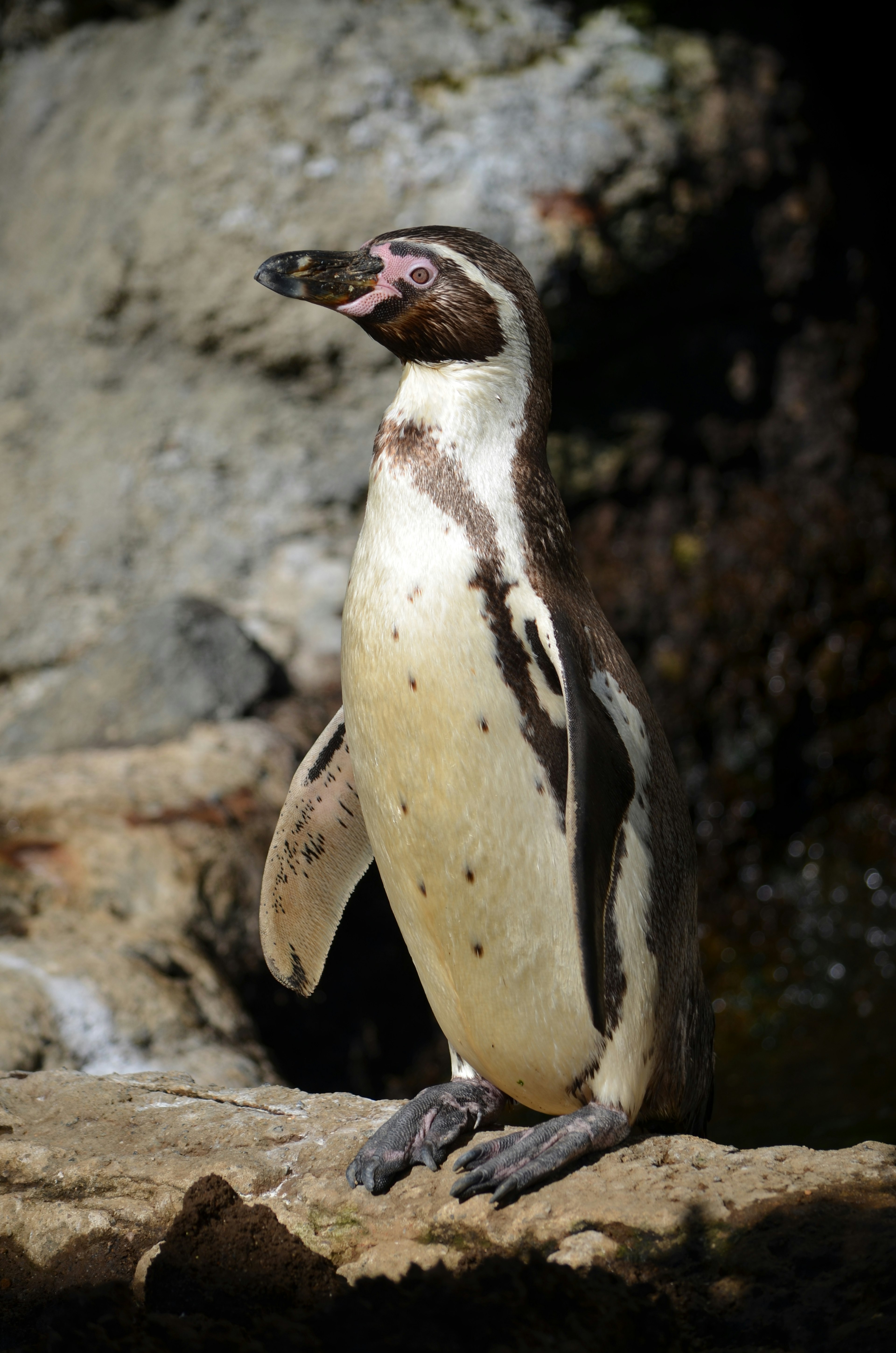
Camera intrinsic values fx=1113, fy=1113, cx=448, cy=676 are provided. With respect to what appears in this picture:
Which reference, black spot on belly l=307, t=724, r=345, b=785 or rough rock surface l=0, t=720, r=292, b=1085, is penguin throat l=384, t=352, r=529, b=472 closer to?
black spot on belly l=307, t=724, r=345, b=785

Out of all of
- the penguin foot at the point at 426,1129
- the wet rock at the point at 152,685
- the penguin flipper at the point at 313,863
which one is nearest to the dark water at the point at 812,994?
the penguin foot at the point at 426,1129

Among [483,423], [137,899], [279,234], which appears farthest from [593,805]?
[279,234]

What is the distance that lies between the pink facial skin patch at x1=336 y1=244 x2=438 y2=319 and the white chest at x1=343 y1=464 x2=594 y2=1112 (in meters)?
0.29

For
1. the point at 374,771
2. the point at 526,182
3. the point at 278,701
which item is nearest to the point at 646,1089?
the point at 374,771

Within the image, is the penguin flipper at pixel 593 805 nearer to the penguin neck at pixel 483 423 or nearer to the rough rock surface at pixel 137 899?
the penguin neck at pixel 483 423

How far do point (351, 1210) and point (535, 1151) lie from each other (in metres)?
0.29

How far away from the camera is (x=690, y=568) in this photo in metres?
4.57

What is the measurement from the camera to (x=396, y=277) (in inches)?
74.0

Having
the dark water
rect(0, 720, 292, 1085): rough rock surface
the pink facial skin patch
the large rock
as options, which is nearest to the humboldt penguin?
the pink facial skin patch

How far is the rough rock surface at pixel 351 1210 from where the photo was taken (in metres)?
1.50

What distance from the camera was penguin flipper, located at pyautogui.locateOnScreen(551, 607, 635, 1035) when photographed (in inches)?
65.4

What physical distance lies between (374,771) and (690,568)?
2964 millimetres

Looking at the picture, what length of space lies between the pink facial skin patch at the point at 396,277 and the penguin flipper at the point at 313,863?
30.1 inches

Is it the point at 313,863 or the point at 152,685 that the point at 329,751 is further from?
the point at 152,685
